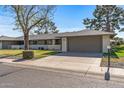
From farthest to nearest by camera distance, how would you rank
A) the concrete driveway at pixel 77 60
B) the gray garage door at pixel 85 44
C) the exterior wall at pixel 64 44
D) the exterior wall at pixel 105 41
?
the exterior wall at pixel 64 44, the gray garage door at pixel 85 44, the exterior wall at pixel 105 41, the concrete driveway at pixel 77 60

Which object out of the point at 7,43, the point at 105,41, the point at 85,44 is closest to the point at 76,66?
the point at 105,41

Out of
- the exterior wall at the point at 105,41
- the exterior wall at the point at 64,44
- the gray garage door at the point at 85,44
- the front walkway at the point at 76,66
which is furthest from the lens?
the exterior wall at the point at 64,44

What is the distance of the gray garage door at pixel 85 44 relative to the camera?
63.4ft

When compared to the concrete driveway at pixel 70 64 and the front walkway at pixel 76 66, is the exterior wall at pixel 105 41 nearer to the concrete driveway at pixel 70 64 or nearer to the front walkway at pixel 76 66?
the concrete driveway at pixel 70 64

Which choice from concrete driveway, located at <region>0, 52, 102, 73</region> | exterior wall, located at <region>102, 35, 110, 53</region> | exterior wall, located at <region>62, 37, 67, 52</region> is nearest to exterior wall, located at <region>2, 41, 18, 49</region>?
exterior wall, located at <region>62, 37, 67, 52</region>

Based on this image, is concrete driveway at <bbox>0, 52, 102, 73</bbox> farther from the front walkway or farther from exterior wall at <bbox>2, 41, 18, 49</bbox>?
exterior wall at <bbox>2, 41, 18, 49</bbox>

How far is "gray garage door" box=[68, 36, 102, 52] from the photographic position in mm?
19312

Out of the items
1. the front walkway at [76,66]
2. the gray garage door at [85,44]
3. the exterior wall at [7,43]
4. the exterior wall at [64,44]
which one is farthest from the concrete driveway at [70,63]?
the exterior wall at [7,43]

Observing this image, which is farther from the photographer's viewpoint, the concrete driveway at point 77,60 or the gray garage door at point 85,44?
the gray garage door at point 85,44

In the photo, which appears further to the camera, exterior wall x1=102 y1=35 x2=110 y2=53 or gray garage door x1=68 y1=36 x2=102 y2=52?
gray garage door x1=68 y1=36 x2=102 y2=52

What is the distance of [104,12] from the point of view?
3891 cm

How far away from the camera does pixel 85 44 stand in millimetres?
20203

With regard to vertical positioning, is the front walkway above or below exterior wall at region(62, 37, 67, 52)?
below
